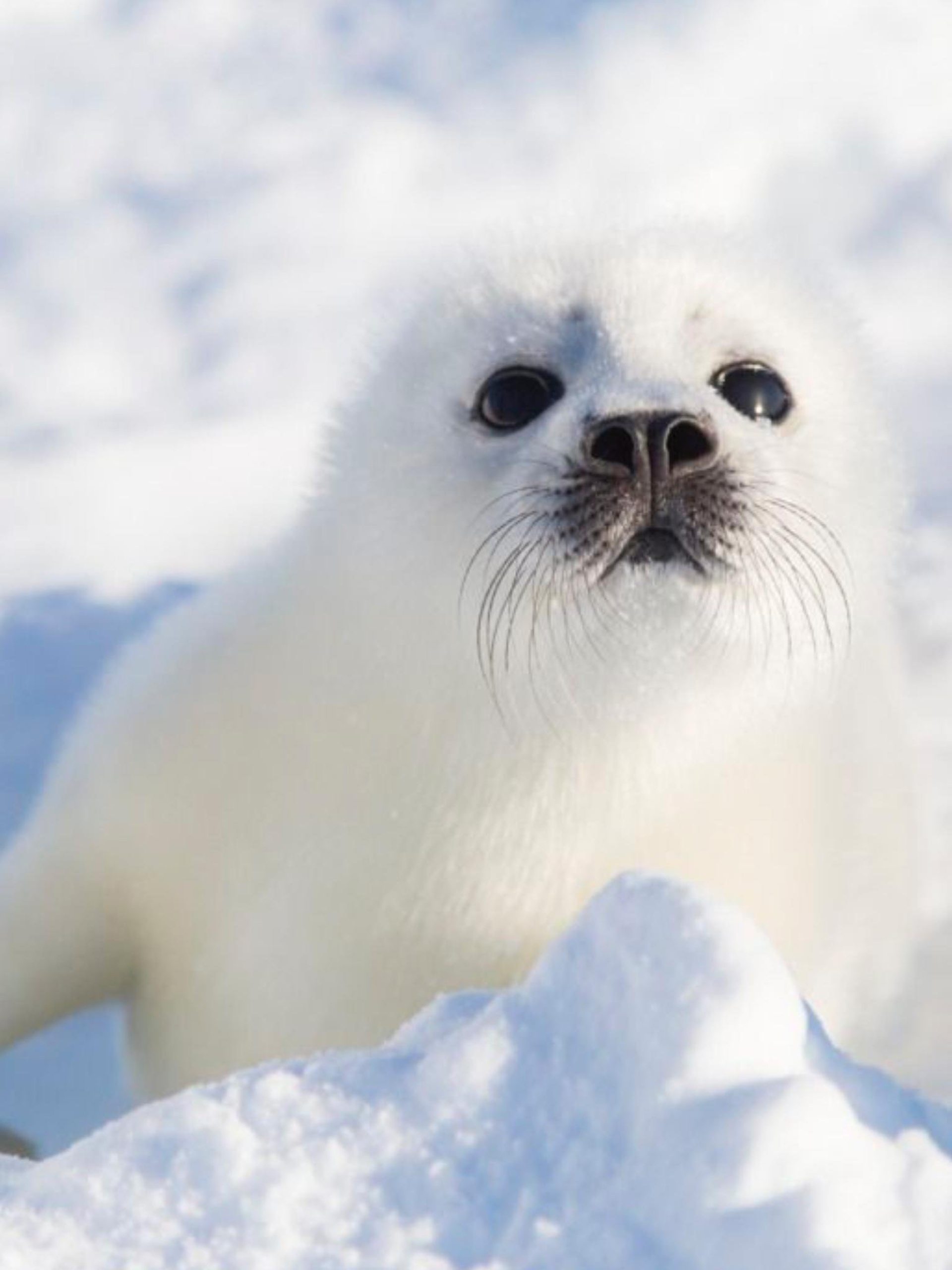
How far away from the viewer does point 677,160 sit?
874cm

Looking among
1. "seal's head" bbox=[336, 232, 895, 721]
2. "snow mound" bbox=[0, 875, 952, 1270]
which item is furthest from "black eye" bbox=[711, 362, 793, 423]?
"snow mound" bbox=[0, 875, 952, 1270]

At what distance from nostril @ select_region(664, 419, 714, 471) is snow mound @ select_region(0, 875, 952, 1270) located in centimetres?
95

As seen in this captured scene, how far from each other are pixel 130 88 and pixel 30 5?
972 mm

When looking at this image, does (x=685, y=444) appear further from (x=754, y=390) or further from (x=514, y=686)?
(x=514, y=686)

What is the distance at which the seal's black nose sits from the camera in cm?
305

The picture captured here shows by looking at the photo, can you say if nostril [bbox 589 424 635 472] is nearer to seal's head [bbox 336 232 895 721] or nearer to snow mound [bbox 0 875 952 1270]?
seal's head [bbox 336 232 895 721]

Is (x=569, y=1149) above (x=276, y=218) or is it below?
below

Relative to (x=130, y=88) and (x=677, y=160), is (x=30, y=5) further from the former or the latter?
(x=677, y=160)

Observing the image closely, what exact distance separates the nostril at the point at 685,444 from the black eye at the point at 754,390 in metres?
0.29

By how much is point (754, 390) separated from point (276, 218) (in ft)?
19.4

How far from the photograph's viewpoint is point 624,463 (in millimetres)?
3076

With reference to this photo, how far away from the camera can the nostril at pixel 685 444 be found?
3076mm

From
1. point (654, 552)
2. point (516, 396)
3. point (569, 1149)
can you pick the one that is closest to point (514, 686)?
point (654, 552)

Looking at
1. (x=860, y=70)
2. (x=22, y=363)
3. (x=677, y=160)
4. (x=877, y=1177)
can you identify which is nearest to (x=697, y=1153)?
(x=877, y=1177)
